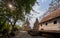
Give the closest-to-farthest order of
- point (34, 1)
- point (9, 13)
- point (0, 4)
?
1. point (0, 4)
2. point (9, 13)
3. point (34, 1)

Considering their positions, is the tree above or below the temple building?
above

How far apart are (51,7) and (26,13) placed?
14816mm

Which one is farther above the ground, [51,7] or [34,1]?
[34,1]

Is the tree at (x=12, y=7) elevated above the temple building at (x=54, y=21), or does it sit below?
above

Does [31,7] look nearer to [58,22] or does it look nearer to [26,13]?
[26,13]

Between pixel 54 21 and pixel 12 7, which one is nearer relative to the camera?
pixel 54 21

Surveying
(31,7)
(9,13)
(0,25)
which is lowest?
(0,25)

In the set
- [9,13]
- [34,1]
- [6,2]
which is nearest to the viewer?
[6,2]

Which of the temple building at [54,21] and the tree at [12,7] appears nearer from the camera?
the temple building at [54,21]

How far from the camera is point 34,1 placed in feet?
83.3

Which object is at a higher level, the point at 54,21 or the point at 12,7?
the point at 12,7

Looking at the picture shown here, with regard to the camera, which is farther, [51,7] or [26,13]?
[26,13]

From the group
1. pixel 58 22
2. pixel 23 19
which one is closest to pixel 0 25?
pixel 23 19

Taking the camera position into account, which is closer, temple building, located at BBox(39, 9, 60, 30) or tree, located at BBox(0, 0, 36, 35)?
temple building, located at BBox(39, 9, 60, 30)
